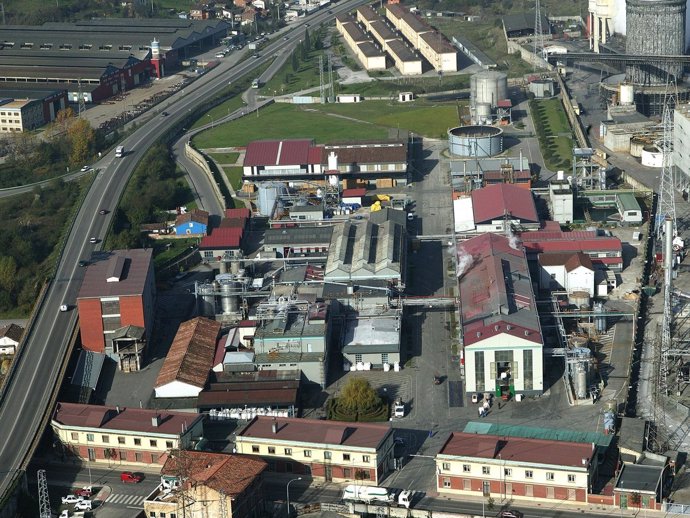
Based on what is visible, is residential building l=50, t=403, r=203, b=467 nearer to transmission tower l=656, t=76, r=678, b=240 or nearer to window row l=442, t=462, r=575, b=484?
window row l=442, t=462, r=575, b=484

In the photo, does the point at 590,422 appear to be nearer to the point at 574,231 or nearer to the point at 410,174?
the point at 574,231

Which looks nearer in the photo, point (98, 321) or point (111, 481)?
point (111, 481)

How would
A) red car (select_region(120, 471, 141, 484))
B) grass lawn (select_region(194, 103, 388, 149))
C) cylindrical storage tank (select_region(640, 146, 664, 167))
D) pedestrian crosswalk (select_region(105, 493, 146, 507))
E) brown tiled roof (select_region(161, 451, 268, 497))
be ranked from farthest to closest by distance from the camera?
grass lawn (select_region(194, 103, 388, 149))
cylindrical storage tank (select_region(640, 146, 664, 167))
red car (select_region(120, 471, 141, 484))
pedestrian crosswalk (select_region(105, 493, 146, 507))
brown tiled roof (select_region(161, 451, 268, 497))

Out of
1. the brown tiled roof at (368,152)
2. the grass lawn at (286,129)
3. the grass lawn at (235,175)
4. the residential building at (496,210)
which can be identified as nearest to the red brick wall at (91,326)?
the residential building at (496,210)

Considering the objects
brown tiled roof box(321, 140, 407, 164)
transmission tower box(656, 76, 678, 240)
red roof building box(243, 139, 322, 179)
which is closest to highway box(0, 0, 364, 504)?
red roof building box(243, 139, 322, 179)

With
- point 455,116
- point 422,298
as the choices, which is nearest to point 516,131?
point 455,116

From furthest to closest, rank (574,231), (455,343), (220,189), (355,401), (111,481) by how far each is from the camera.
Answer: (220,189)
(574,231)
(455,343)
(355,401)
(111,481)
